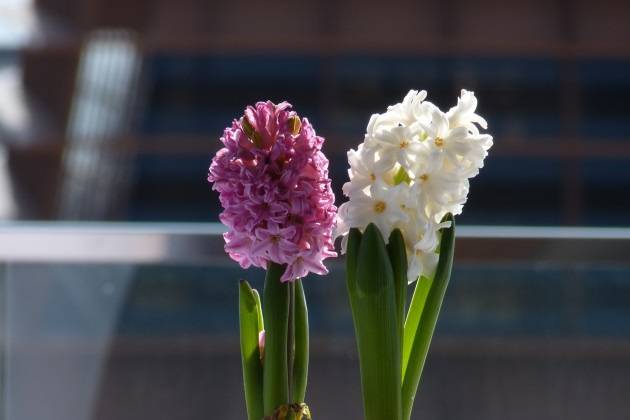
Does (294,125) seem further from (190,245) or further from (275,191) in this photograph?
(190,245)

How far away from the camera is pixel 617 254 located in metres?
1.61

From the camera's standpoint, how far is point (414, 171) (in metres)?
0.61

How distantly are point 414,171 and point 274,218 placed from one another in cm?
10

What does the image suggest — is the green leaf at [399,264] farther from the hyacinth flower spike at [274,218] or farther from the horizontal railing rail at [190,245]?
the horizontal railing rail at [190,245]

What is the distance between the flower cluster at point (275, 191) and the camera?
0.61 m

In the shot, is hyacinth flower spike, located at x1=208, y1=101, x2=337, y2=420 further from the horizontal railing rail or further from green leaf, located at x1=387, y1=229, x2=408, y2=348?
the horizontal railing rail

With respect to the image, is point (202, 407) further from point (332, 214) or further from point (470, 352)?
point (332, 214)

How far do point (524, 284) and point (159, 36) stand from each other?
5.23m

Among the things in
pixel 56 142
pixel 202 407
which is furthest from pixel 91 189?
pixel 202 407

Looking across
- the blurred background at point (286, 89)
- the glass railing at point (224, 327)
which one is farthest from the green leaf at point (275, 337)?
the blurred background at point (286, 89)

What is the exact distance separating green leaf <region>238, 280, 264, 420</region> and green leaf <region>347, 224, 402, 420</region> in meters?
0.08

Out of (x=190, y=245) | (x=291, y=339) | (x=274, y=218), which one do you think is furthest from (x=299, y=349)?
(x=190, y=245)

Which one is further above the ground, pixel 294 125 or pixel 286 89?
pixel 286 89

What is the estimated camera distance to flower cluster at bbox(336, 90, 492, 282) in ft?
1.99
